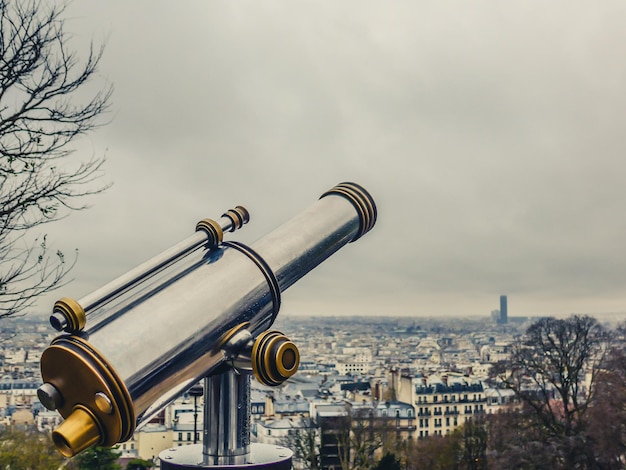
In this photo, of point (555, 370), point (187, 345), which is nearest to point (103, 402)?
point (187, 345)

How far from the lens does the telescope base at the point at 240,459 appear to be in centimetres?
206

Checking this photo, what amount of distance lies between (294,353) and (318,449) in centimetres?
3223

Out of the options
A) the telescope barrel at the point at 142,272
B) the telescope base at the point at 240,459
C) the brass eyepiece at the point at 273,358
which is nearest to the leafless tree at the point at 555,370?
the telescope barrel at the point at 142,272

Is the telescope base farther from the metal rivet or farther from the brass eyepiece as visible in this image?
the metal rivet

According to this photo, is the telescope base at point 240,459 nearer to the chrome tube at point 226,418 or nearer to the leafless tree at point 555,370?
the chrome tube at point 226,418

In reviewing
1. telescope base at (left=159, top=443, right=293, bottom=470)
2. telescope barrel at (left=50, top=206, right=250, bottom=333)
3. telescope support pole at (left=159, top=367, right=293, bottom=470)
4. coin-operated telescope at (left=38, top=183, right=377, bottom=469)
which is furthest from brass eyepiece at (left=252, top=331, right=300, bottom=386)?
telescope barrel at (left=50, top=206, right=250, bottom=333)

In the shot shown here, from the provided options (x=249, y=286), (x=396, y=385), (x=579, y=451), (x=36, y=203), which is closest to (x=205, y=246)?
(x=249, y=286)

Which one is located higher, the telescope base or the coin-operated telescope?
the coin-operated telescope

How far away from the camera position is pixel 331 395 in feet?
254

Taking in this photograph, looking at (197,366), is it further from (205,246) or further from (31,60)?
(31,60)

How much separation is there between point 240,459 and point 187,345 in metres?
0.38

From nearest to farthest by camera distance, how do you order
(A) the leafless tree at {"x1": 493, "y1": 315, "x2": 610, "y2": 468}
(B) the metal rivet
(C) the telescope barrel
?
(B) the metal rivet
(C) the telescope barrel
(A) the leafless tree at {"x1": 493, "y1": 315, "x2": 610, "y2": 468}

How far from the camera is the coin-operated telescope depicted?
71.6 inches

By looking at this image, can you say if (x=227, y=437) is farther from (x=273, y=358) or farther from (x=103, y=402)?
(x=103, y=402)
